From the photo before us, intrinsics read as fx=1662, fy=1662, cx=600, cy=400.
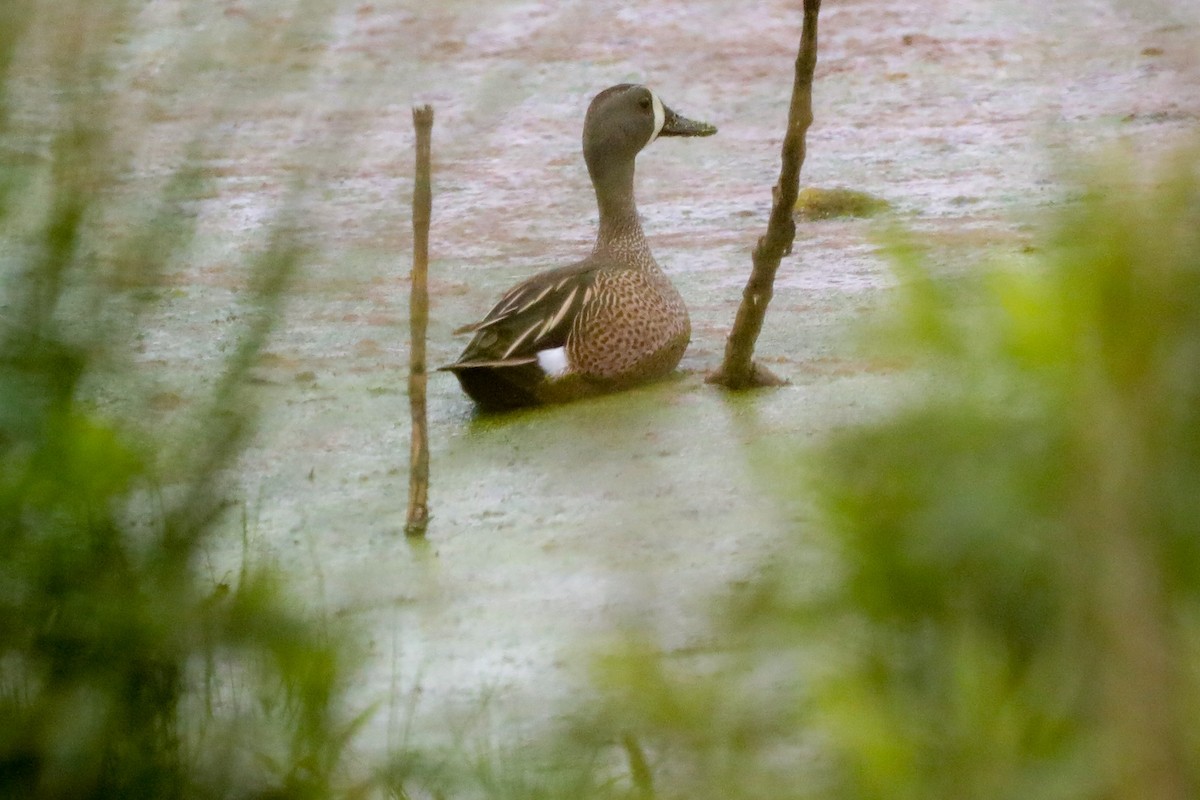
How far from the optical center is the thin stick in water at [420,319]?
9.15ft

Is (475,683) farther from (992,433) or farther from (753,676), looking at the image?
(992,433)

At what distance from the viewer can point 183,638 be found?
→ 1272mm

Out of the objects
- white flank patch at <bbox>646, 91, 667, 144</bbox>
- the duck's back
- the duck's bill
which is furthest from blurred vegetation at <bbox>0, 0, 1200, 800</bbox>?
the duck's bill

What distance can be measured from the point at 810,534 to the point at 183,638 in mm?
680

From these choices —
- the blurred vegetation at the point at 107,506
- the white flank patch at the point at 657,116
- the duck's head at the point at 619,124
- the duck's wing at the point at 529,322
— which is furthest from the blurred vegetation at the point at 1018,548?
the white flank patch at the point at 657,116

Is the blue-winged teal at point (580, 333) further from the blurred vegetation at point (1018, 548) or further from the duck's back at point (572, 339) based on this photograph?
the blurred vegetation at point (1018, 548)

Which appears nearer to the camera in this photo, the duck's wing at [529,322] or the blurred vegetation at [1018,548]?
the blurred vegetation at [1018,548]

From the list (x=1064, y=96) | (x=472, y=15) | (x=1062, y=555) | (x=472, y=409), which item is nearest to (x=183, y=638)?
(x=1062, y=555)

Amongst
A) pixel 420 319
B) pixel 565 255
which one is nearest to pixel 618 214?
pixel 565 255

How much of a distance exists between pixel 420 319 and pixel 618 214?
81.3 inches

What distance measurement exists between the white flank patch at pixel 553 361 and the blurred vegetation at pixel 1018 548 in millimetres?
3674

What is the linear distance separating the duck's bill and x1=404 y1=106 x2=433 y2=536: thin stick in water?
2.36 metres

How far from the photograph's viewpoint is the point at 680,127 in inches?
223

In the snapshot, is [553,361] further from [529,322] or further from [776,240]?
[776,240]
